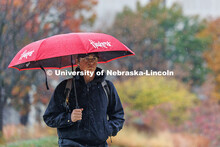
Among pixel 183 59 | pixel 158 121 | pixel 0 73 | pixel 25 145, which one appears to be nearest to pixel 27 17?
pixel 0 73

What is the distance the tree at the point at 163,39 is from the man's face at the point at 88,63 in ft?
42.6

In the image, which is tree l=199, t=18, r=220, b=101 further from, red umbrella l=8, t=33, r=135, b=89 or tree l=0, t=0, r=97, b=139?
red umbrella l=8, t=33, r=135, b=89

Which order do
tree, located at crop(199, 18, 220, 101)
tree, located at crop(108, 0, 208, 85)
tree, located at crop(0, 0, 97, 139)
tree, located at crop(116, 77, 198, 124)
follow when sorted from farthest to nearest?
tree, located at crop(199, 18, 220, 101), tree, located at crop(108, 0, 208, 85), tree, located at crop(116, 77, 198, 124), tree, located at crop(0, 0, 97, 139)

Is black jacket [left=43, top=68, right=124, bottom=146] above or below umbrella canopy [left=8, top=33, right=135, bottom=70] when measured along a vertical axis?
below

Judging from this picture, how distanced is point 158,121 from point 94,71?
8923 mm

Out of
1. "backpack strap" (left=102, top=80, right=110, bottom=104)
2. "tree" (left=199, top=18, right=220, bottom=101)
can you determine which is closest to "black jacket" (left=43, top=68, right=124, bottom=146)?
"backpack strap" (left=102, top=80, right=110, bottom=104)

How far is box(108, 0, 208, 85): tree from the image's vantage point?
1809cm

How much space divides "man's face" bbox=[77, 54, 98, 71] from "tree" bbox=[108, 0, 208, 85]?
13.0 meters

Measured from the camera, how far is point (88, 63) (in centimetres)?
312

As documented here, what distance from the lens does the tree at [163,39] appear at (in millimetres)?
18094

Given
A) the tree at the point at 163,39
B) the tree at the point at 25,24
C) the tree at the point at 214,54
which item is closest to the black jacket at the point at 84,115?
the tree at the point at 25,24

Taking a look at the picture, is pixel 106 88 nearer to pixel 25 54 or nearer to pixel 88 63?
pixel 88 63

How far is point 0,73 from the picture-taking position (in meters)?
9.08

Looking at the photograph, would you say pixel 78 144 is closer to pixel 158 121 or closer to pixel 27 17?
pixel 27 17
